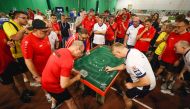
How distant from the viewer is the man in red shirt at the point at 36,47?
83.3 inches

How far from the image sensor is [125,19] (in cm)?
581

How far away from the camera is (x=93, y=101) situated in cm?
318

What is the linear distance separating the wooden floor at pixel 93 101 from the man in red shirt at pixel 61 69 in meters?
1.15

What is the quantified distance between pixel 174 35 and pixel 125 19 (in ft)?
9.45

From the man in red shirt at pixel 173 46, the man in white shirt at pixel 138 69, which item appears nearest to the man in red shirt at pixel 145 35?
the man in red shirt at pixel 173 46

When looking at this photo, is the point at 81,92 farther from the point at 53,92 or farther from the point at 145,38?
the point at 145,38

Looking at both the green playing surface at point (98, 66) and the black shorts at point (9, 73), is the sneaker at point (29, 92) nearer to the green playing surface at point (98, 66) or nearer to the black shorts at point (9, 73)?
the black shorts at point (9, 73)

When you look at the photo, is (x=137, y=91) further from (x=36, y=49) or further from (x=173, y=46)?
(x=36, y=49)

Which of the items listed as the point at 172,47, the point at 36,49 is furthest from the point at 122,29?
the point at 36,49

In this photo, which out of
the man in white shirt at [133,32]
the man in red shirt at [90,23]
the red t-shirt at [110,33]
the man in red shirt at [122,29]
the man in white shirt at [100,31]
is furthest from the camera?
the man in red shirt at [90,23]

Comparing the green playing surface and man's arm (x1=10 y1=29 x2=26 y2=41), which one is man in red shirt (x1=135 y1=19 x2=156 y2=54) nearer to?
the green playing surface

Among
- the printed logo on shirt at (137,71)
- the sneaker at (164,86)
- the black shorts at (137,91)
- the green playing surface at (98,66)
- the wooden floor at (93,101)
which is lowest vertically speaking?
the wooden floor at (93,101)

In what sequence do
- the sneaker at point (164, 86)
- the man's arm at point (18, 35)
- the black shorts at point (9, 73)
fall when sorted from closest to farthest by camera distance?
the man's arm at point (18, 35)
the black shorts at point (9, 73)
the sneaker at point (164, 86)

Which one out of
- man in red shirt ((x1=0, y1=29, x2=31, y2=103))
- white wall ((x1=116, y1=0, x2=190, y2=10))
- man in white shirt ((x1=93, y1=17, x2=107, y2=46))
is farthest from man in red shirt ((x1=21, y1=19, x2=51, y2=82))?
white wall ((x1=116, y1=0, x2=190, y2=10))
